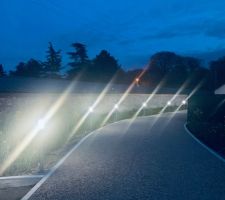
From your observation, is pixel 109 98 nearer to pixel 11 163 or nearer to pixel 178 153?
pixel 178 153

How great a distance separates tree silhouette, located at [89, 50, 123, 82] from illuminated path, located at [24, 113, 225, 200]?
170 ft

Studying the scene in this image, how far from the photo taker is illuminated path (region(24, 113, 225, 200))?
8.25 meters

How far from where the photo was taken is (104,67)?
71.1 metres

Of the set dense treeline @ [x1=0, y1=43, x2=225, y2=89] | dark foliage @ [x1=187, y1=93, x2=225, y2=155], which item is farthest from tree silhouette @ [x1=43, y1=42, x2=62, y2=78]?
dark foliage @ [x1=187, y1=93, x2=225, y2=155]

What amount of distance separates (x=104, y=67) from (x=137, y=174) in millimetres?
61370

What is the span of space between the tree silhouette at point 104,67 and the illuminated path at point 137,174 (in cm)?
5181

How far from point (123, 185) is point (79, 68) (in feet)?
215

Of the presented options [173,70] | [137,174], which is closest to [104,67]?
[173,70]

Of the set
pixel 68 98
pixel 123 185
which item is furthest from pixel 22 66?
pixel 123 185

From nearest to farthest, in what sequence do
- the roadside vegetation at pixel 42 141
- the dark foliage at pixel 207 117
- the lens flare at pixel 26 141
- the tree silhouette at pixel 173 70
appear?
the roadside vegetation at pixel 42 141, the lens flare at pixel 26 141, the dark foliage at pixel 207 117, the tree silhouette at pixel 173 70

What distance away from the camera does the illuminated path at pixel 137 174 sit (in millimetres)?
8250

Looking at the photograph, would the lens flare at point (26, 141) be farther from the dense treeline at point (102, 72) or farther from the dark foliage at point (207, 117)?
the dense treeline at point (102, 72)

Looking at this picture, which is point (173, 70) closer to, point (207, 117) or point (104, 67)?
point (104, 67)

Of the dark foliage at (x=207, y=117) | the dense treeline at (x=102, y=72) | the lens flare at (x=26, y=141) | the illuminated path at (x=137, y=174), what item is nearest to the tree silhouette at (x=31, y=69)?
the dense treeline at (x=102, y=72)
